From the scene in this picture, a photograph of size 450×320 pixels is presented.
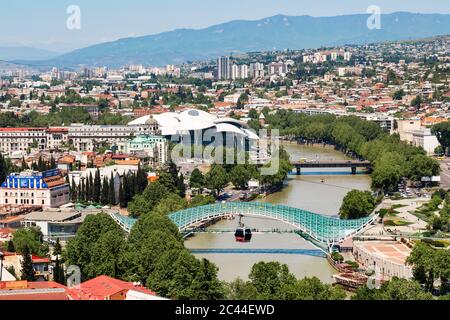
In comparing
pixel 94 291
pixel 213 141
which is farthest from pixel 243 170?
pixel 94 291

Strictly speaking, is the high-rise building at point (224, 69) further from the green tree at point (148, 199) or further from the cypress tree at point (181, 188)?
the green tree at point (148, 199)

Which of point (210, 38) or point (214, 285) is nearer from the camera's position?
point (214, 285)

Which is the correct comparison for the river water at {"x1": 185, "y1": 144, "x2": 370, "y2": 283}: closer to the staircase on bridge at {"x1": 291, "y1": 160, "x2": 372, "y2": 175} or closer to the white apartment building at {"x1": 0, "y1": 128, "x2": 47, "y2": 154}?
the staircase on bridge at {"x1": 291, "y1": 160, "x2": 372, "y2": 175}

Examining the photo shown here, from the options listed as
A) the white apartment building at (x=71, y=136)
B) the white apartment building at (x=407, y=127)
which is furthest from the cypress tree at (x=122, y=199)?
the white apartment building at (x=407, y=127)

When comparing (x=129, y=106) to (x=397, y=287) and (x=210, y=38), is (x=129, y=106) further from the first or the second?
(x=397, y=287)

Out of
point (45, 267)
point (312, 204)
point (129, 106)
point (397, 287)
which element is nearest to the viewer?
point (397, 287)

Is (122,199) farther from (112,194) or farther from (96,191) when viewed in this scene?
(96,191)

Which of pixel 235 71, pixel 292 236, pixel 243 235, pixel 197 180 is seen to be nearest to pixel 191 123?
pixel 197 180

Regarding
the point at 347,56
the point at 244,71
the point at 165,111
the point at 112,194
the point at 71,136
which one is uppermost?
the point at 347,56
